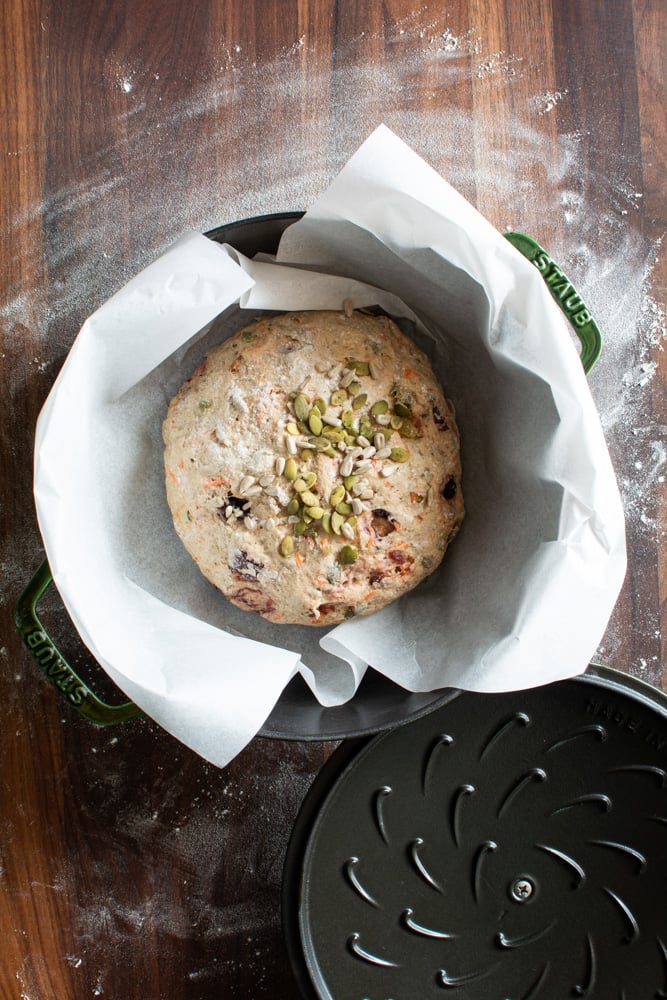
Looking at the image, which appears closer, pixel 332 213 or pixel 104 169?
pixel 332 213

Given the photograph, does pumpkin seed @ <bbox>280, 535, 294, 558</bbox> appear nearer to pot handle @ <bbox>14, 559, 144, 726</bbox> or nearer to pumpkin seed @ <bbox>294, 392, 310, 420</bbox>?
pumpkin seed @ <bbox>294, 392, 310, 420</bbox>

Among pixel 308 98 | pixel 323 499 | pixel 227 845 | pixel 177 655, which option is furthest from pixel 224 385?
pixel 227 845

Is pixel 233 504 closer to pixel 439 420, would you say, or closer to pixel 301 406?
pixel 301 406

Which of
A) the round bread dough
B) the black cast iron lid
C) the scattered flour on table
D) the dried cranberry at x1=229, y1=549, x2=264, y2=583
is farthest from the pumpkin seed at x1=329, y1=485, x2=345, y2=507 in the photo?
the scattered flour on table

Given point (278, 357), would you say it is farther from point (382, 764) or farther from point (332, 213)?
point (382, 764)

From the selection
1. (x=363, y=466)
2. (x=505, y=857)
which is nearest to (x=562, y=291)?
(x=363, y=466)

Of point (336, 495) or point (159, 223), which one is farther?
point (159, 223)
